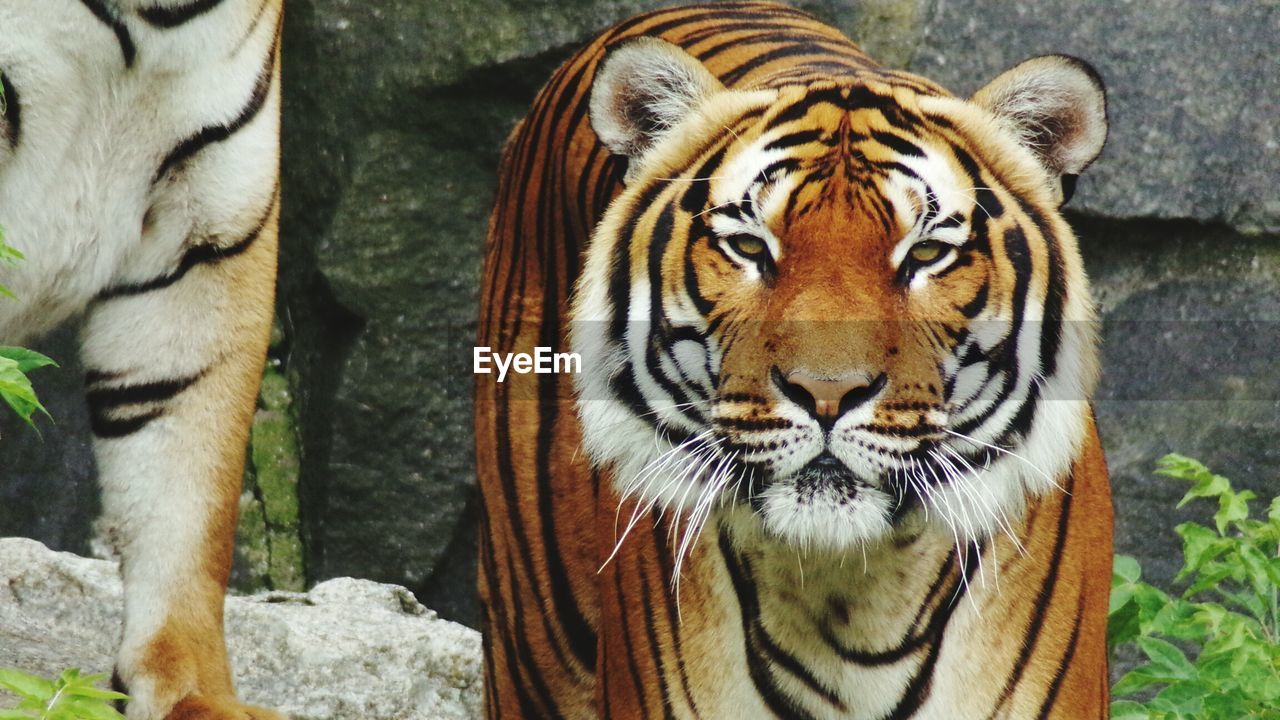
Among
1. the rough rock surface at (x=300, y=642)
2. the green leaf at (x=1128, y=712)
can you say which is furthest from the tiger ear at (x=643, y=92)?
the rough rock surface at (x=300, y=642)

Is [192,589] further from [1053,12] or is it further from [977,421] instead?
[1053,12]

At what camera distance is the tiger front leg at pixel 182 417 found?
2.35 meters

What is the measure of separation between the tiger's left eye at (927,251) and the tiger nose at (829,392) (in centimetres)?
17

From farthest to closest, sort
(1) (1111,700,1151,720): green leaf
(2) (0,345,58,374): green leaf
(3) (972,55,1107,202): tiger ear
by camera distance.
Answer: (1) (1111,700,1151,720): green leaf < (3) (972,55,1107,202): tiger ear < (2) (0,345,58,374): green leaf

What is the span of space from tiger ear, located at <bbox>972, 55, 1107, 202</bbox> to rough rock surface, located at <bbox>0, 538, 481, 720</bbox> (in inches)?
66.4

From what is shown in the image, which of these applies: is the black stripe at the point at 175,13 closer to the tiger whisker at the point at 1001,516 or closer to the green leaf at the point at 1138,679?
the tiger whisker at the point at 1001,516

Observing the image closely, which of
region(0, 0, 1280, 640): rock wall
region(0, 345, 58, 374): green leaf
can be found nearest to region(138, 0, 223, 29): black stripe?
region(0, 345, 58, 374): green leaf

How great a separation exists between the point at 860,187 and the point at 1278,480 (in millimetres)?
2147

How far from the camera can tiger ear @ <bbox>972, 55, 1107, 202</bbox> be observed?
185 cm

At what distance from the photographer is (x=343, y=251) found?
3873mm

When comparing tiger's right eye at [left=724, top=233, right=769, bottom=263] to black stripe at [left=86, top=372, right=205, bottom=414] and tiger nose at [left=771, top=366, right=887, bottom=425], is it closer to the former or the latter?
tiger nose at [left=771, top=366, right=887, bottom=425]

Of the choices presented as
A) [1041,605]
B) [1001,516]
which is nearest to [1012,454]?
[1001,516]

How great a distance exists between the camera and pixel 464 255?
12.7 feet

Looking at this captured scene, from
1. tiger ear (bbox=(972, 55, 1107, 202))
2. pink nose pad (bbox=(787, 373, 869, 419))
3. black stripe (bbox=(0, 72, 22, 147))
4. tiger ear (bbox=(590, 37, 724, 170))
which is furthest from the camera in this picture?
black stripe (bbox=(0, 72, 22, 147))
